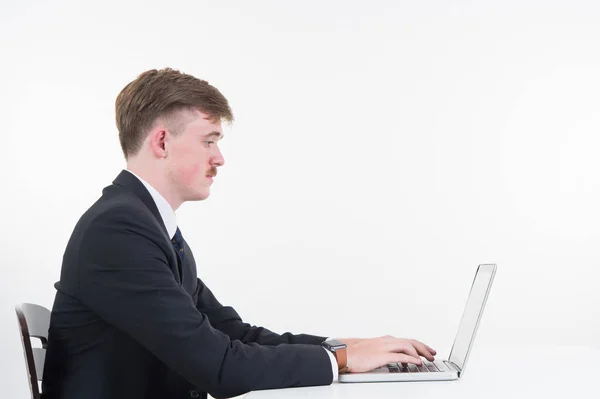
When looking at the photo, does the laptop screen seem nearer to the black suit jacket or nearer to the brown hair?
the black suit jacket

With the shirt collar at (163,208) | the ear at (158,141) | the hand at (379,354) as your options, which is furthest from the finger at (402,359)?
the ear at (158,141)

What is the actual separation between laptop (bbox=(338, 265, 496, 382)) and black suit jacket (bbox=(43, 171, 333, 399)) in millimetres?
112

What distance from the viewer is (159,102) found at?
1754 millimetres


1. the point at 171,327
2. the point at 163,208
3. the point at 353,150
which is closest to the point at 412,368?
the point at 171,327

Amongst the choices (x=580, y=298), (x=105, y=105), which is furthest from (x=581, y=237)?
(x=105, y=105)

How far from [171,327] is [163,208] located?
1.27 feet

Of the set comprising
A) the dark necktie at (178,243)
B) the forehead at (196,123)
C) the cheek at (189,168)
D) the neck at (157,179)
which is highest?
the forehead at (196,123)

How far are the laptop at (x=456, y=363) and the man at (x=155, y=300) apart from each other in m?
0.04

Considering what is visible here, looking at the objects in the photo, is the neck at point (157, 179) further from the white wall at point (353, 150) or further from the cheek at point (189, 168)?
the white wall at point (353, 150)

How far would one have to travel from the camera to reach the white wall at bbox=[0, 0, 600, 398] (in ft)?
14.7

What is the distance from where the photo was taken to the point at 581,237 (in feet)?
15.5

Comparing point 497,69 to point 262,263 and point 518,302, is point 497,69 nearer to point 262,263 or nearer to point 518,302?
point 518,302

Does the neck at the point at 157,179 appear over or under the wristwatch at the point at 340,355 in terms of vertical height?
over

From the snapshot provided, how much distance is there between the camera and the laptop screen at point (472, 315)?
4.98 ft
